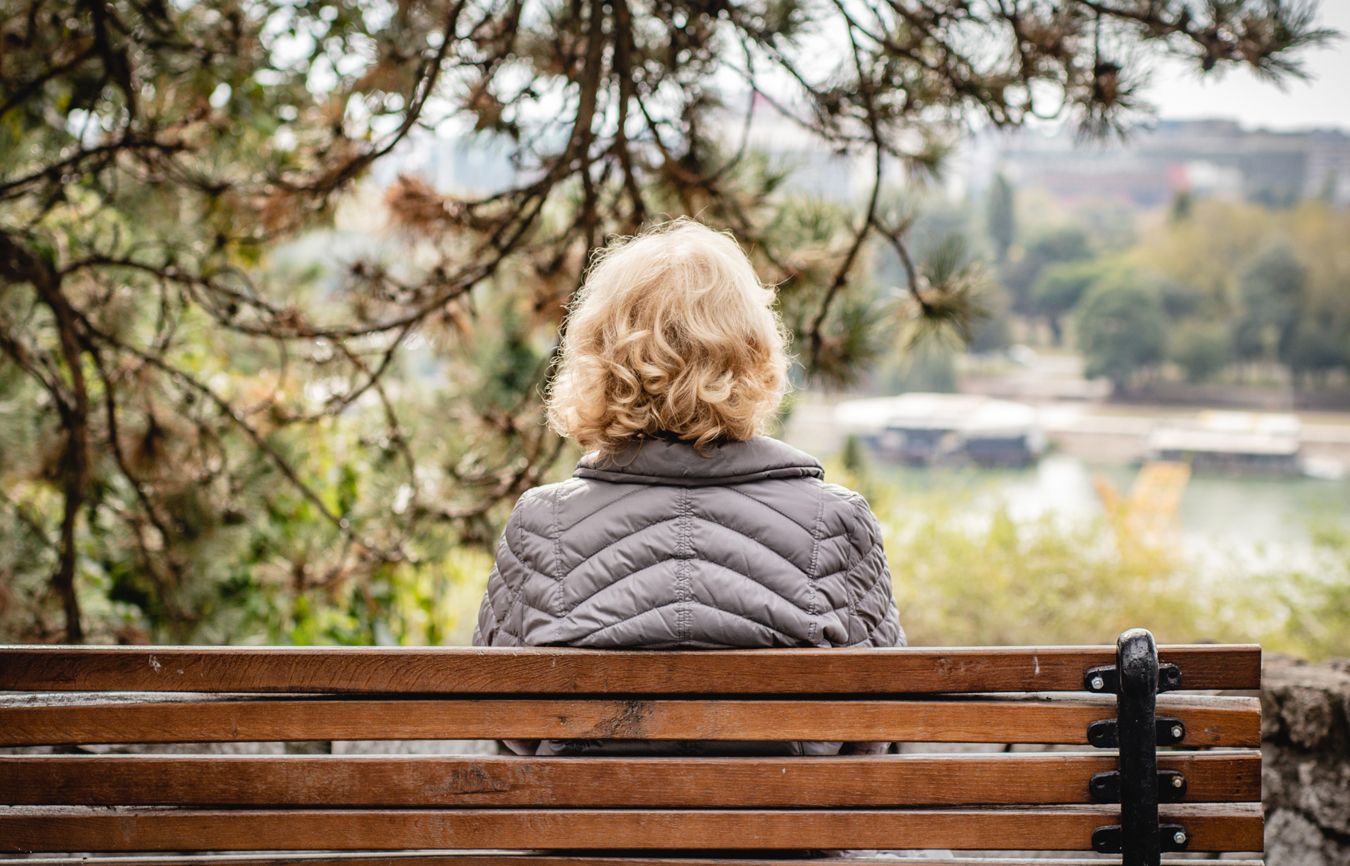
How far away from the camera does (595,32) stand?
2.32 meters

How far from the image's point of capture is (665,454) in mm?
1399

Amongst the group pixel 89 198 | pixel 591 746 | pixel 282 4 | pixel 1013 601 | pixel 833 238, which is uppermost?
pixel 282 4

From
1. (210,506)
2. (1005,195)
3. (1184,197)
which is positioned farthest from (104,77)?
(1184,197)

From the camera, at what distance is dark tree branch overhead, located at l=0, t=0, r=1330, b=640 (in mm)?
2441

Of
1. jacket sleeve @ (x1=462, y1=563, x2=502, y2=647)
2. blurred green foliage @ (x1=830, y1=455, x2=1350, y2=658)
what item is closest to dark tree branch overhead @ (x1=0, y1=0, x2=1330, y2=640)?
jacket sleeve @ (x1=462, y1=563, x2=502, y2=647)

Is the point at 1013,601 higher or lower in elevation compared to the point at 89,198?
lower

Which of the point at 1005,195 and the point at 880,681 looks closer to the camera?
the point at 880,681

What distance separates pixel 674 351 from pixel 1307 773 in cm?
163

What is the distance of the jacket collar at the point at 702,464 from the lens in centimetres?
139

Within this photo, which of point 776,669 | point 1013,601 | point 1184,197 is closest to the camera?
point 776,669

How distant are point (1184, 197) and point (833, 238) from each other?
526 cm

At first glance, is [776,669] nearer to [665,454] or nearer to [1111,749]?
[665,454]

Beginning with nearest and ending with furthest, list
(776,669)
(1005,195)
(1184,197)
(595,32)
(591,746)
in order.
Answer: (776,669) < (591,746) < (595,32) < (1005,195) < (1184,197)

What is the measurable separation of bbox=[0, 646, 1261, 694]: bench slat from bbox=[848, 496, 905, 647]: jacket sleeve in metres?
A: 0.12
